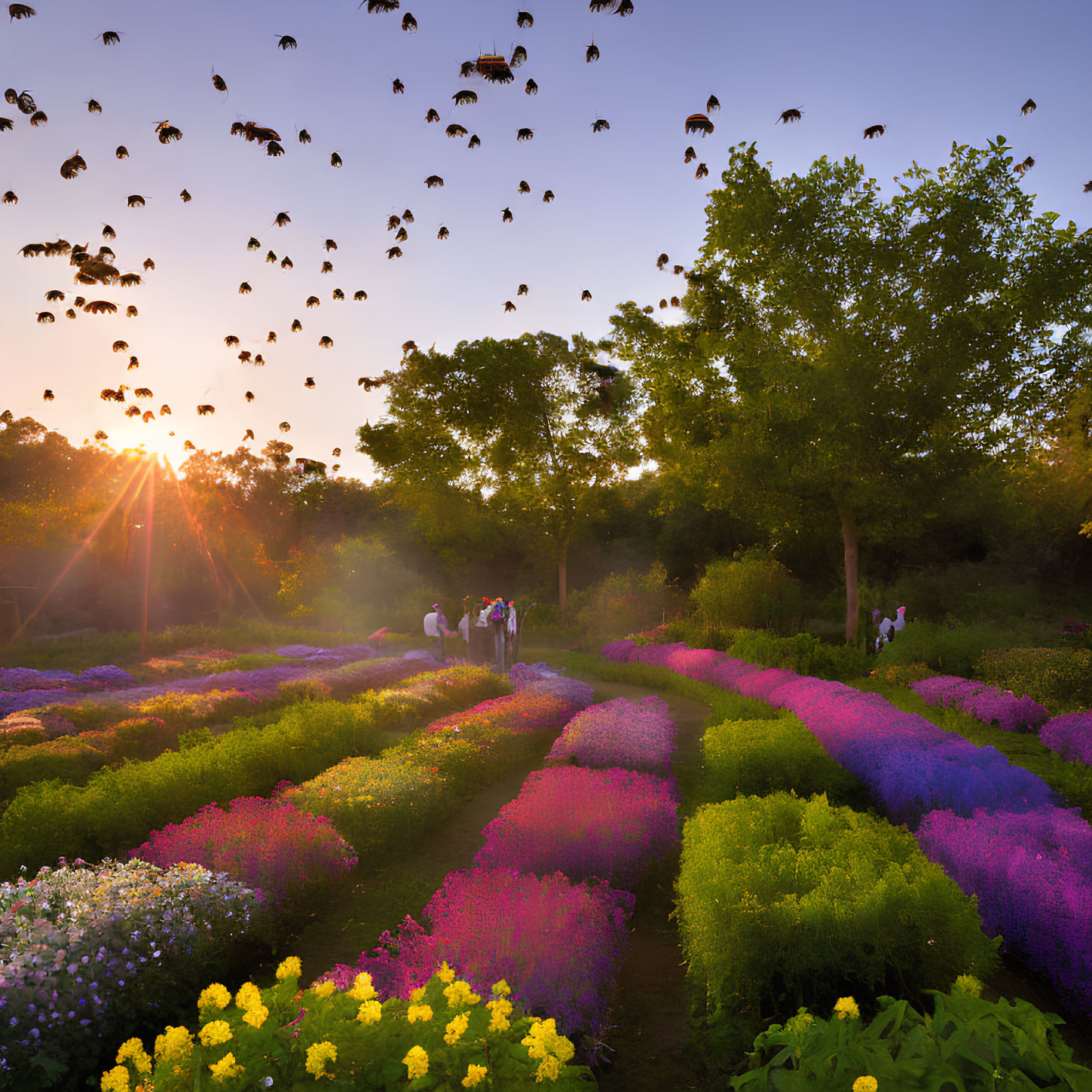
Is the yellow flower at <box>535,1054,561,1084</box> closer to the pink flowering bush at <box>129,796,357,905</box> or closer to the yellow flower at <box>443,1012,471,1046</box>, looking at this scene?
the yellow flower at <box>443,1012,471,1046</box>

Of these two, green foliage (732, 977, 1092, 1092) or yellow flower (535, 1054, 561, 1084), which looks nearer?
green foliage (732, 977, 1092, 1092)

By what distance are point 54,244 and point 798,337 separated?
1541cm

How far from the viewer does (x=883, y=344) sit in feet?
48.9

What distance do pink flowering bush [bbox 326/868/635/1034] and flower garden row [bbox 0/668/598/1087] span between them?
969 mm

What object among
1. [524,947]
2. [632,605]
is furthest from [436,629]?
[524,947]

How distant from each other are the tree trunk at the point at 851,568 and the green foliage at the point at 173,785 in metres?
11.0

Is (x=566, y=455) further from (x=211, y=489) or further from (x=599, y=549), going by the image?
(x=211, y=489)

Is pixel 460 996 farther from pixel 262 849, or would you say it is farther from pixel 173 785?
pixel 173 785

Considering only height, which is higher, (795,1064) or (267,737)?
(795,1064)

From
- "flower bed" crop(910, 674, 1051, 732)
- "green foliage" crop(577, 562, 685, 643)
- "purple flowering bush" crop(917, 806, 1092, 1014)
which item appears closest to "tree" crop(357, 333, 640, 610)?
"green foliage" crop(577, 562, 685, 643)

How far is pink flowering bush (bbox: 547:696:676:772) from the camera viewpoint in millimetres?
7773

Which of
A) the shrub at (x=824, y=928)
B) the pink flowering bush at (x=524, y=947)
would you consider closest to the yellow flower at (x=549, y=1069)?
the pink flowering bush at (x=524, y=947)

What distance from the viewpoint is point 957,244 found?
1441cm

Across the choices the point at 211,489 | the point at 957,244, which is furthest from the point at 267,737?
the point at 211,489
